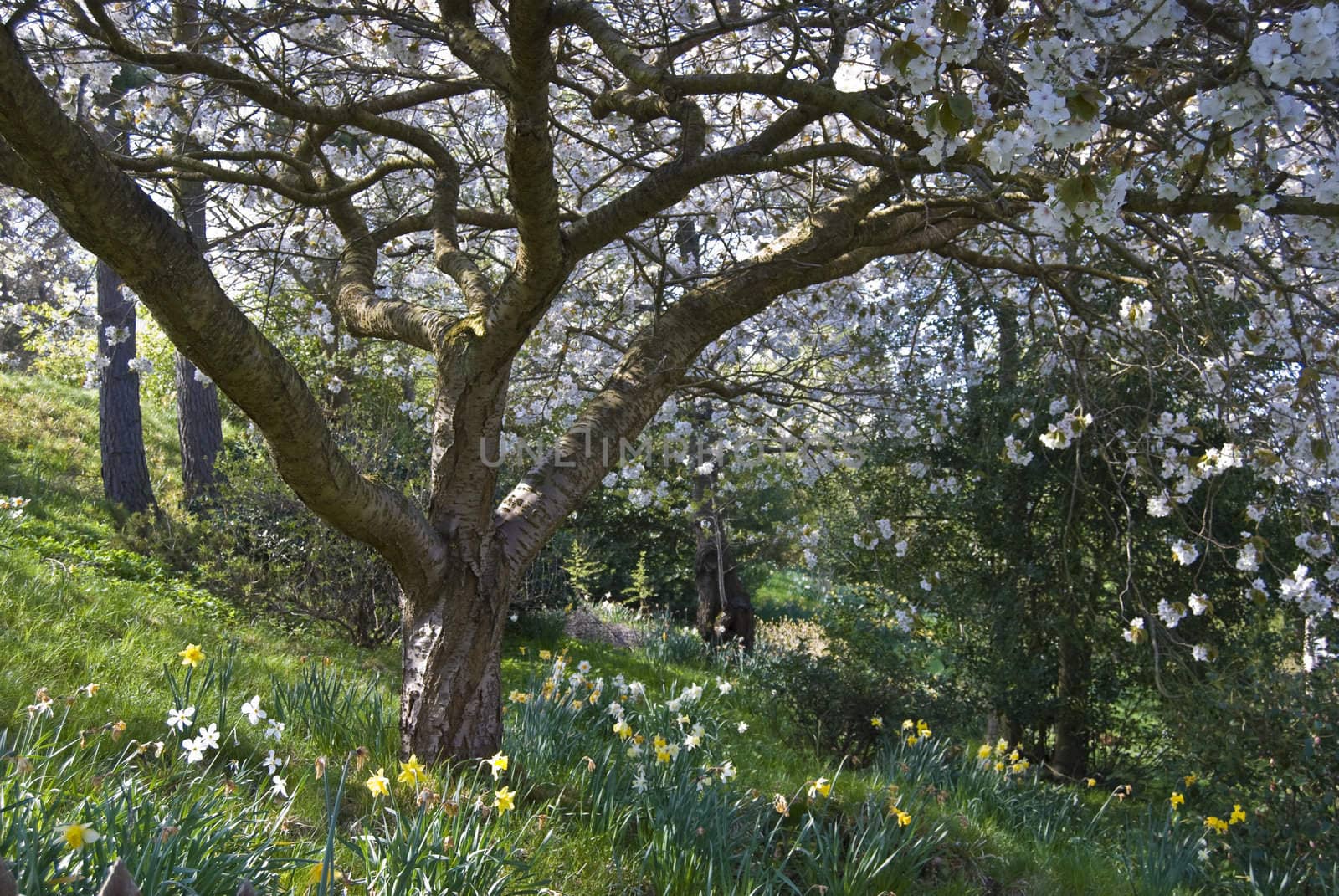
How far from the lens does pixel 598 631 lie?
8625mm

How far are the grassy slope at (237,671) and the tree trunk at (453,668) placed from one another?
34 centimetres

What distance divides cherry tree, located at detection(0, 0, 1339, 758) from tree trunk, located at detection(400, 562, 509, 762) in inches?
0.4

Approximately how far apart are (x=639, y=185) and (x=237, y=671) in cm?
290

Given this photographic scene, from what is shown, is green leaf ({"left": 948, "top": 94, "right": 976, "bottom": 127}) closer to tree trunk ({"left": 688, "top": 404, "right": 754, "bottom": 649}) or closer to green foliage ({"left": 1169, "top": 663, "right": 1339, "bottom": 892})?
green foliage ({"left": 1169, "top": 663, "right": 1339, "bottom": 892})

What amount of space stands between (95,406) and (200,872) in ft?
37.6

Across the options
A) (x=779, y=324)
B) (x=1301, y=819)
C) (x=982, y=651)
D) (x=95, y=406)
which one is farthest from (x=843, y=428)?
(x=95, y=406)

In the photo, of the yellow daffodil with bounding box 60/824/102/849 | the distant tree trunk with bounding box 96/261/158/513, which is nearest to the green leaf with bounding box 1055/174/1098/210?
the yellow daffodil with bounding box 60/824/102/849

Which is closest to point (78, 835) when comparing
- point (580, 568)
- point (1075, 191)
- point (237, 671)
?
point (1075, 191)

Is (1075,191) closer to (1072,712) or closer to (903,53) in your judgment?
(903,53)

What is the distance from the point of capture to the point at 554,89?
5.38 metres

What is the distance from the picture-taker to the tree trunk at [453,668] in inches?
121

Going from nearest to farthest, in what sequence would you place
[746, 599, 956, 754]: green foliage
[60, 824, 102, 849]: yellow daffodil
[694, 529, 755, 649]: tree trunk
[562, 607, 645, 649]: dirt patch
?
[60, 824, 102, 849]: yellow daffodil, [746, 599, 956, 754]: green foliage, [562, 607, 645, 649]: dirt patch, [694, 529, 755, 649]: tree trunk

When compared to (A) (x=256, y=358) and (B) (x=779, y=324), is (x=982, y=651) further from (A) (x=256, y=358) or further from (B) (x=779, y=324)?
(A) (x=256, y=358)

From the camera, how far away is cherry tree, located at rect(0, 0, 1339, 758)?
1949mm
